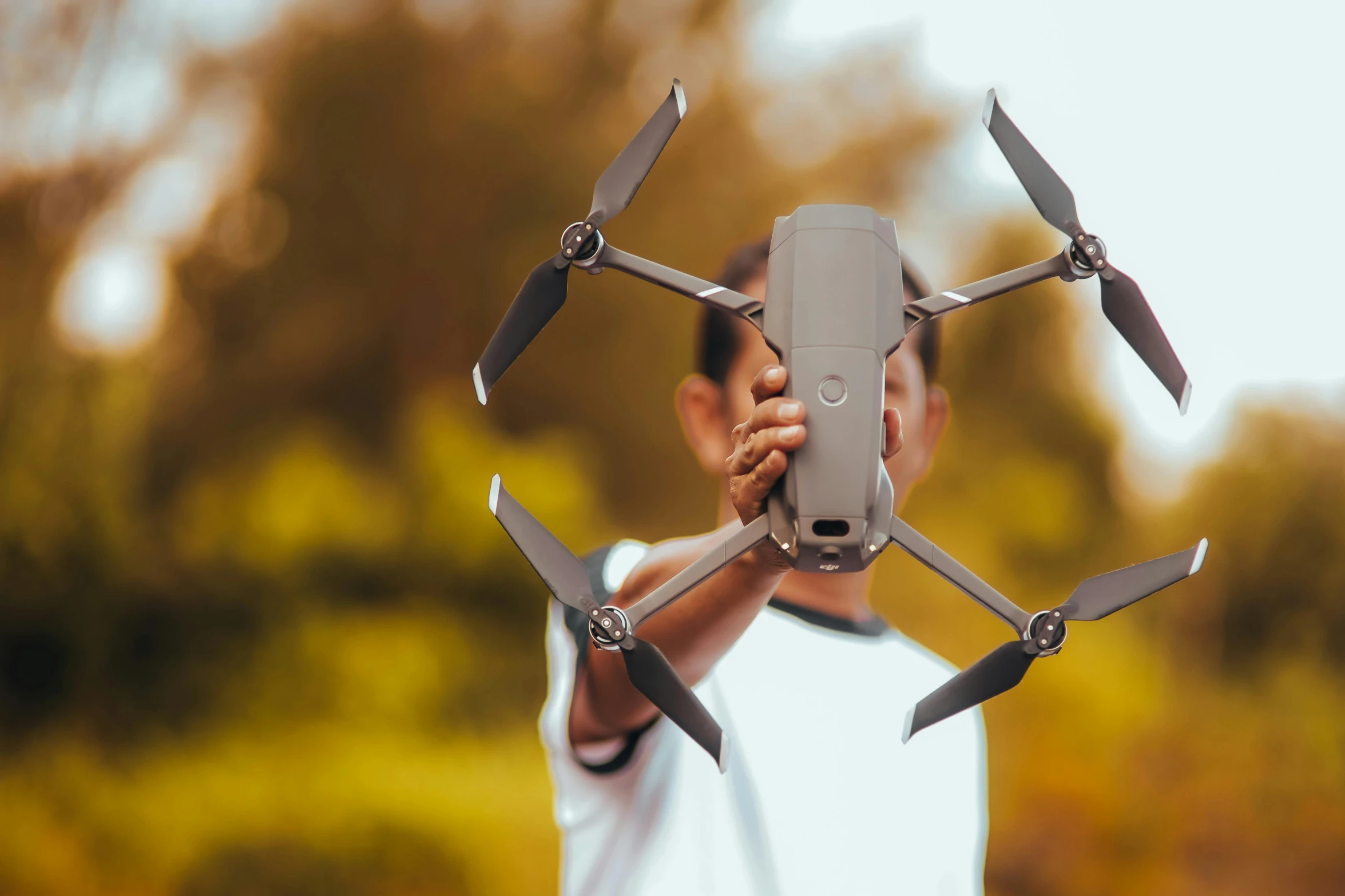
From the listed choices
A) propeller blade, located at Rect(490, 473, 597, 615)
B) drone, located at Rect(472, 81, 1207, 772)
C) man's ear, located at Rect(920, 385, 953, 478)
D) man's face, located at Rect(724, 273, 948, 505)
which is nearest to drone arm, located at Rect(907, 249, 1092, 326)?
drone, located at Rect(472, 81, 1207, 772)

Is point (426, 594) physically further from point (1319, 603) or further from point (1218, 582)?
point (1319, 603)

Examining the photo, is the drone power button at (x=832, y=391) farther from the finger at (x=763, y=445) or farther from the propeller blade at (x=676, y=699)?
the propeller blade at (x=676, y=699)

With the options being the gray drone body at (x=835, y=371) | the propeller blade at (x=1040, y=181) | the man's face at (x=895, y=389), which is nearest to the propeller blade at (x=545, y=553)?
the gray drone body at (x=835, y=371)

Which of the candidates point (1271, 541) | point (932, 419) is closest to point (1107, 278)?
point (932, 419)

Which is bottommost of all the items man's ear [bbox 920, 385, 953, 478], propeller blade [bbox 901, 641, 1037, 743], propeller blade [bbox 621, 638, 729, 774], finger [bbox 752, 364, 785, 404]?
propeller blade [bbox 621, 638, 729, 774]

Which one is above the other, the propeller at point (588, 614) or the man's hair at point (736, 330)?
the man's hair at point (736, 330)

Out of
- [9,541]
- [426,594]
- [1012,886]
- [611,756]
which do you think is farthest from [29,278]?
[1012,886]

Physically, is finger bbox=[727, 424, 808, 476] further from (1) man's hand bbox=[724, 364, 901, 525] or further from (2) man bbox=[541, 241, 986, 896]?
(2) man bbox=[541, 241, 986, 896]
